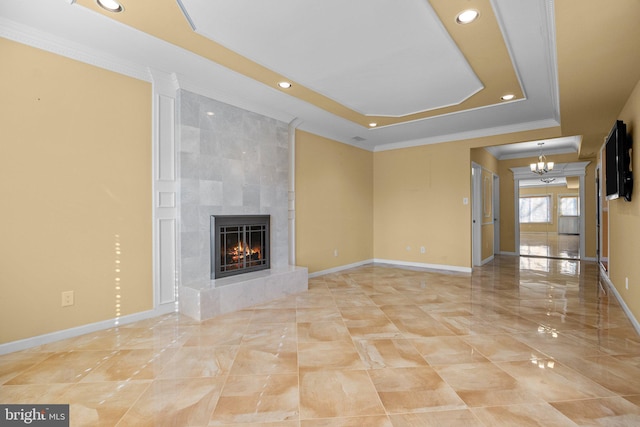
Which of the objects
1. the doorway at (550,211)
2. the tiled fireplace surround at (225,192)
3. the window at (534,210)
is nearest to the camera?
the tiled fireplace surround at (225,192)

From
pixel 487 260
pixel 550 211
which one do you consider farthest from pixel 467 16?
pixel 550 211

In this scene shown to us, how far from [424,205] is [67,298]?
570cm

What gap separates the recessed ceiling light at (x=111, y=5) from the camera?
2.22 meters

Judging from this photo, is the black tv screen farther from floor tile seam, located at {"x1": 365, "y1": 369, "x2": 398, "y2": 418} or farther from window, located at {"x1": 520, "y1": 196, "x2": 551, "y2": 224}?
window, located at {"x1": 520, "y1": 196, "x2": 551, "y2": 224}

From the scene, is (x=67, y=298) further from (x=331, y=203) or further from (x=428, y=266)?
(x=428, y=266)

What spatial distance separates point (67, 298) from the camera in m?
2.76

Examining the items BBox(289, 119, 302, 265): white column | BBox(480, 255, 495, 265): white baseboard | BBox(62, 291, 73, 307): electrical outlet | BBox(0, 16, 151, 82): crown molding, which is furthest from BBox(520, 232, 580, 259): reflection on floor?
BBox(62, 291, 73, 307): electrical outlet

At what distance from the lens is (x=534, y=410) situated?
1.79 meters

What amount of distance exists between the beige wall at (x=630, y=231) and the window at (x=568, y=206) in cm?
374

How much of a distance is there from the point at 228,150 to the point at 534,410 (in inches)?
148

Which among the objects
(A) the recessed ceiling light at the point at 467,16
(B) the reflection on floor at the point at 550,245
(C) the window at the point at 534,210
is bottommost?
(B) the reflection on floor at the point at 550,245

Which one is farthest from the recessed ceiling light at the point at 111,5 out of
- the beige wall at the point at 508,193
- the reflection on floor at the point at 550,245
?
the reflection on floor at the point at 550,245

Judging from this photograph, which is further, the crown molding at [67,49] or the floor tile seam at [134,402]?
the crown molding at [67,49]

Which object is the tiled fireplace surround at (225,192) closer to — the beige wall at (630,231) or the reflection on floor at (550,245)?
the beige wall at (630,231)
